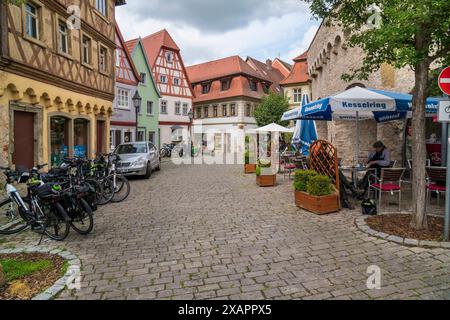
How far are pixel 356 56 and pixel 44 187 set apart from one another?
12.1 m

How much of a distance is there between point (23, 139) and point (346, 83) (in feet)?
41.8

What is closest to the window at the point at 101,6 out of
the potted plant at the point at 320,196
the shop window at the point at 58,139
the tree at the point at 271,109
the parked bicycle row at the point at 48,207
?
the shop window at the point at 58,139

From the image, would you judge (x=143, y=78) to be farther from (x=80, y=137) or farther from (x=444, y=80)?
(x=444, y=80)

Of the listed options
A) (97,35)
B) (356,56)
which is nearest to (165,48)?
(97,35)

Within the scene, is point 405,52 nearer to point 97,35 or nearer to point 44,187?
point 44,187

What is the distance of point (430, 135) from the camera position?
10539 mm

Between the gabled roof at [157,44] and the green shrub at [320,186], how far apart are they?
29.0m

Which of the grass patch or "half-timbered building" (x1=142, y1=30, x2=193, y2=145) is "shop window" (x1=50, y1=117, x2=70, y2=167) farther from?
"half-timbered building" (x1=142, y1=30, x2=193, y2=145)

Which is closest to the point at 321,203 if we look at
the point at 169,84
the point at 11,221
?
the point at 11,221

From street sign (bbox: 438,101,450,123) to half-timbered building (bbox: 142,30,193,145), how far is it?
30.0 m

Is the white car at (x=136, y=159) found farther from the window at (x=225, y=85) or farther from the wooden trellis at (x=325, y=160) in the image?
the window at (x=225, y=85)

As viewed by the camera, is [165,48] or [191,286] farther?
[165,48]

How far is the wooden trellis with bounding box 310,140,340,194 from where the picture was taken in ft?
22.5

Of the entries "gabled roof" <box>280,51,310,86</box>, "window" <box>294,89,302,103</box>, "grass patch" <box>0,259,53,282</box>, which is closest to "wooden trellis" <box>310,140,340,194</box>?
"grass patch" <box>0,259,53,282</box>
